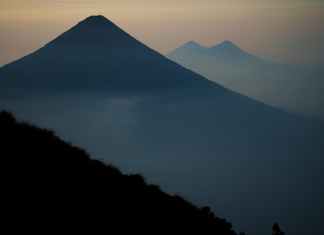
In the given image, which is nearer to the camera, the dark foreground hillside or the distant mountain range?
the dark foreground hillside

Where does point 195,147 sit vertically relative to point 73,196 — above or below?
above

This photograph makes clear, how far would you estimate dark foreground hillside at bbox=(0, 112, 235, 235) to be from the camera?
13664 mm

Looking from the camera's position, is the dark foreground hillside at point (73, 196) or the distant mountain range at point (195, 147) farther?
the distant mountain range at point (195, 147)

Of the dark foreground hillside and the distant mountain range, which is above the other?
the distant mountain range

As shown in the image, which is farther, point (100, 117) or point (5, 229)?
point (100, 117)

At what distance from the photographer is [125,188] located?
647 inches

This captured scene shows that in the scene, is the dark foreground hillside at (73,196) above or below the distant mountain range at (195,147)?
below

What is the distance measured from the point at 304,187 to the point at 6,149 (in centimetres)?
10945

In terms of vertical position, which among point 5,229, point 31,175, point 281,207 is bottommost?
point 5,229

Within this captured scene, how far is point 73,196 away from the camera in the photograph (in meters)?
14.8

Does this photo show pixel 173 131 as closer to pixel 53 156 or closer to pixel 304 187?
pixel 304 187

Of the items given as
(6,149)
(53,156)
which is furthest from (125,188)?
(6,149)

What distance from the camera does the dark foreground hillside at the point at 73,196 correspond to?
13664 mm

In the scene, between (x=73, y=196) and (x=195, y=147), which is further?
(x=195, y=147)
